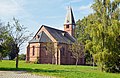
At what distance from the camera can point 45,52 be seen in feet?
243

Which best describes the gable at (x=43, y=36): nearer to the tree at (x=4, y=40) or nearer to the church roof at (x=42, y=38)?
the church roof at (x=42, y=38)

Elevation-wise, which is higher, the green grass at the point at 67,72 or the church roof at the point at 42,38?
the church roof at the point at 42,38

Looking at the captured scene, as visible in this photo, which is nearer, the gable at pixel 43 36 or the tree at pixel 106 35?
the tree at pixel 106 35

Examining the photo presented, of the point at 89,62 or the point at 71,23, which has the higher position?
the point at 71,23

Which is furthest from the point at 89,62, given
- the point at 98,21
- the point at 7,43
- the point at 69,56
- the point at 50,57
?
the point at 7,43

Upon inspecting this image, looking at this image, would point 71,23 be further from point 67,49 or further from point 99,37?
point 99,37

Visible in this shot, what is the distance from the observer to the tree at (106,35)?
127 ft

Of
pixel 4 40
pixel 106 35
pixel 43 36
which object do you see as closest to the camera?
pixel 4 40

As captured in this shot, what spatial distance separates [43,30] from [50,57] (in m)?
9.74

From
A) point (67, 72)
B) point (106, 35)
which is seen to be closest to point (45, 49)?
point (106, 35)

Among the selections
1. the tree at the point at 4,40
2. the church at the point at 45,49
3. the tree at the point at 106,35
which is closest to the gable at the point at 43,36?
the church at the point at 45,49

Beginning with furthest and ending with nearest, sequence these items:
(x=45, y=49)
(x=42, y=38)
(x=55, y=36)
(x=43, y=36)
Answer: (x=55, y=36) < (x=43, y=36) < (x=42, y=38) < (x=45, y=49)

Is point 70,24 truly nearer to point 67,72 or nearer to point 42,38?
point 42,38

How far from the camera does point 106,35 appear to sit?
39281 mm
